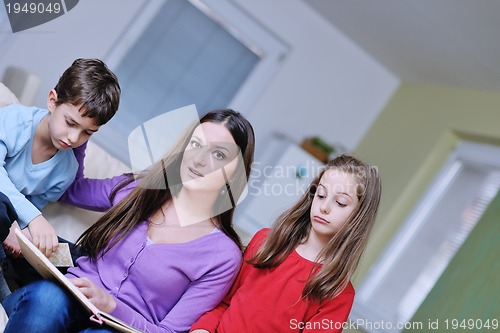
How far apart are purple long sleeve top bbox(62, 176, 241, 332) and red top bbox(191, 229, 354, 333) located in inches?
1.6

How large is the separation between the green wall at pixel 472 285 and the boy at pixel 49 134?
239 cm

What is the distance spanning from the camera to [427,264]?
4.54 m

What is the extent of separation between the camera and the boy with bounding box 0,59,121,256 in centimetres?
132

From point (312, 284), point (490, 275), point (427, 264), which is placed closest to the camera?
point (312, 284)

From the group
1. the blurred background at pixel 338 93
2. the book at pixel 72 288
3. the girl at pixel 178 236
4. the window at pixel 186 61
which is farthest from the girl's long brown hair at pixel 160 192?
the window at pixel 186 61

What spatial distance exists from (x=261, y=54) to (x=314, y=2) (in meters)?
0.52

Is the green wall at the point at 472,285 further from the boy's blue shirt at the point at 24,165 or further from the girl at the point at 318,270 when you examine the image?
the boy's blue shirt at the point at 24,165

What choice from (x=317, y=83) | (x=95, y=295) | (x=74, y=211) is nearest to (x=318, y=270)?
(x=95, y=295)

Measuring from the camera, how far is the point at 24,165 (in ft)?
4.66


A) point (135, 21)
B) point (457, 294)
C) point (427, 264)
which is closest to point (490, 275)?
point (457, 294)

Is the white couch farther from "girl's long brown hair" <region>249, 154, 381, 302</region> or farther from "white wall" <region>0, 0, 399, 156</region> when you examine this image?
"white wall" <region>0, 0, 399, 156</region>

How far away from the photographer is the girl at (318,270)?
54.7 inches

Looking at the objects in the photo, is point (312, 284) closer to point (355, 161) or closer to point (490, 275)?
point (355, 161)

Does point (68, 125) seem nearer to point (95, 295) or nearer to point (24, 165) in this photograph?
point (24, 165)
